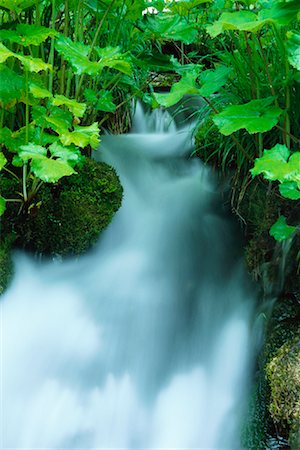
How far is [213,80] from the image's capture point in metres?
1.95

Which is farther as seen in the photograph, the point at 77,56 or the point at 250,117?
the point at 77,56

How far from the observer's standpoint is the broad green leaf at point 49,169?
179cm

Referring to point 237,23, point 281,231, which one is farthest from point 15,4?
point 281,231

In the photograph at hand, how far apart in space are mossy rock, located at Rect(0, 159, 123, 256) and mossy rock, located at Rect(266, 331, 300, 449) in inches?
44.7

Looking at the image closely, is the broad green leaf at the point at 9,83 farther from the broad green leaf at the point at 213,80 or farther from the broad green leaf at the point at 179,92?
the broad green leaf at the point at 213,80

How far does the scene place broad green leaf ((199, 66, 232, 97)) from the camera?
190cm

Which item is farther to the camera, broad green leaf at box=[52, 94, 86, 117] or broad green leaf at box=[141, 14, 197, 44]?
broad green leaf at box=[141, 14, 197, 44]

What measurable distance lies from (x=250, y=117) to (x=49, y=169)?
2.57 ft

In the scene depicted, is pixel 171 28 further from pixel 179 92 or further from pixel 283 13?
pixel 283 13

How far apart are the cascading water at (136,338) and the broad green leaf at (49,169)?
0.67m

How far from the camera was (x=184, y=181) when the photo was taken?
9.25 ft

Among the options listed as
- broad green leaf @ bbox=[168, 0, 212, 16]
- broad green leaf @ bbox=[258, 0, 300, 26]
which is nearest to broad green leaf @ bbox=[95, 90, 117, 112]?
broad green leaf @ bbox=[168, 0, 212, 16]

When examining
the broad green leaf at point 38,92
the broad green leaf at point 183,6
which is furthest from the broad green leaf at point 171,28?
the broad green leaf at point 38,92

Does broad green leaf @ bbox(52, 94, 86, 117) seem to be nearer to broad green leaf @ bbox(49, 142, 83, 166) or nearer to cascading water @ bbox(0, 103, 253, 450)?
broad green leaf @ bbox(49, 142, 83, 166)
